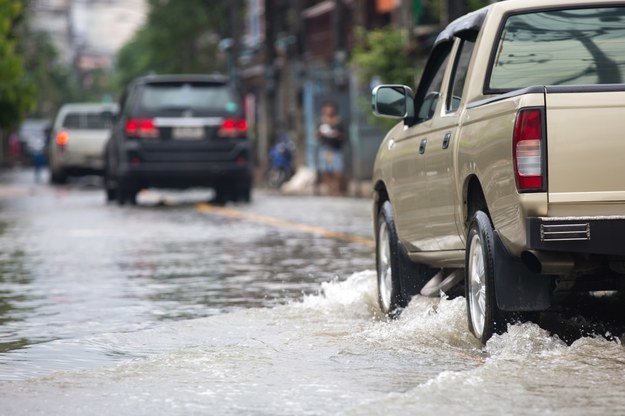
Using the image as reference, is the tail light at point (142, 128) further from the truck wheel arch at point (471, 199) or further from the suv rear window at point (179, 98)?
the truck wheel arch at point (471, 199)

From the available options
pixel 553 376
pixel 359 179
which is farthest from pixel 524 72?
pixel 359 179

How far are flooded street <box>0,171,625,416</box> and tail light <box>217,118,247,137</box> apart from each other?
31.3 ft

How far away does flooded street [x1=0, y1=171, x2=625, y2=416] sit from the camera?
661 centimetres

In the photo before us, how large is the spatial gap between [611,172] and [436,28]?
1146 inches

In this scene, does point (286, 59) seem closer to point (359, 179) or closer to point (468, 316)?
point (359, 179)

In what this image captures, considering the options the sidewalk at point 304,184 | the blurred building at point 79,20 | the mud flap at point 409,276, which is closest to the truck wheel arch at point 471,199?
the mud flap at point 409,276

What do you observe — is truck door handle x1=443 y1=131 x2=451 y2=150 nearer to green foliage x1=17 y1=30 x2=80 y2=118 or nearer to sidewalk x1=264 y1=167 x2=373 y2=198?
sidewalk x1=264 y1=167 x2=373 y2=198

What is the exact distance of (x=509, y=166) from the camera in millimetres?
7410

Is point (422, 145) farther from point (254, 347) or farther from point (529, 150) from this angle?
point (529, 150)

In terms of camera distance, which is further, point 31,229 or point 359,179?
point 359,179

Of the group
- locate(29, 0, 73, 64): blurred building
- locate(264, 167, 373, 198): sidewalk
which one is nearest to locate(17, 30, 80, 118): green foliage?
locate(264, 167, 373, 198): sidewalk

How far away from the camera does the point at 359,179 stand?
36.0 meters

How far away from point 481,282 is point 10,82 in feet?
103

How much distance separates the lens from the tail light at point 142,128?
25.4 m
